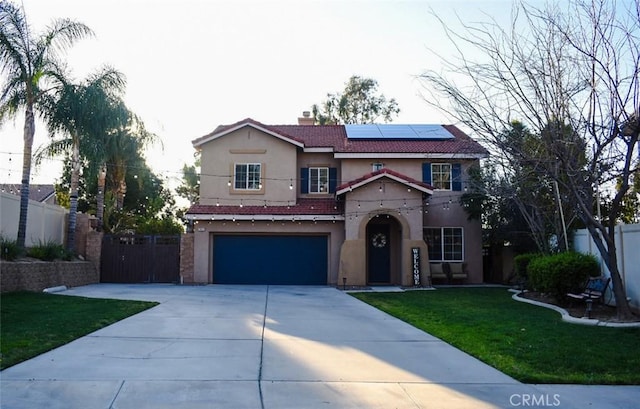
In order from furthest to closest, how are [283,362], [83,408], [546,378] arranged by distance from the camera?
[283,362] → [546,378] → [83,408]

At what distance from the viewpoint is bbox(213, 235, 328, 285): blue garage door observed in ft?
79.1

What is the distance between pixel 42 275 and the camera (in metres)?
18.0

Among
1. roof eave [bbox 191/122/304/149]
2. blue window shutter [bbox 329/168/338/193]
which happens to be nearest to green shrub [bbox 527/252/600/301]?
blue window shutter [bbox 329/168/338/193]

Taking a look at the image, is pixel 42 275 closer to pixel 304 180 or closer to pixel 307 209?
pixel 307 209

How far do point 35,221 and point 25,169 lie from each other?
299 centimetres

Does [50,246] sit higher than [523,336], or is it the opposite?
[50,246]

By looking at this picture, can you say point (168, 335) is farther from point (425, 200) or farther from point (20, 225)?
point (425, 200)

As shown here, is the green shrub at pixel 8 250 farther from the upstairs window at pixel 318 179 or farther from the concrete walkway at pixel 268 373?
the upstairs window at pixel 318 179

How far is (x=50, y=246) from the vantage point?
19578mm

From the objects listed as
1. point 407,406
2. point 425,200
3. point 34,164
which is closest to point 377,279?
point 425,200

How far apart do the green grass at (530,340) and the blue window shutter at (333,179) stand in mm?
9786

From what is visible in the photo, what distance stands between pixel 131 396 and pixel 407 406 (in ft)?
9.86

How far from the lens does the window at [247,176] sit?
2470 centimetres

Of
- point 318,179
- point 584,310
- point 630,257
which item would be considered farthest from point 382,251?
point 630,257
